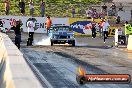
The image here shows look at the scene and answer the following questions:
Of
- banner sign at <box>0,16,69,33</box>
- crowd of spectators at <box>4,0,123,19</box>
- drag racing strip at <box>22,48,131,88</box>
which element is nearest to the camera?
drag racing strip at <box>22,48,131,88</box>

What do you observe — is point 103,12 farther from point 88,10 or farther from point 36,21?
point 36,21

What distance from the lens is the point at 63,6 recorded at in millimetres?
47594

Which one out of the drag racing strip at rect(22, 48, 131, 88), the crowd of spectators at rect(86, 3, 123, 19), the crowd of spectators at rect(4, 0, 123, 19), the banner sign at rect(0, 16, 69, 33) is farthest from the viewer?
the crowd of spectators at rect(86, 3, 123, 19)

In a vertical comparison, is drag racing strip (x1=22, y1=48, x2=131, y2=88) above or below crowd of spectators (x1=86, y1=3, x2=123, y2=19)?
below

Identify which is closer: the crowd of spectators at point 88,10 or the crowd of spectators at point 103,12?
the crowd of spectators at point 88,10

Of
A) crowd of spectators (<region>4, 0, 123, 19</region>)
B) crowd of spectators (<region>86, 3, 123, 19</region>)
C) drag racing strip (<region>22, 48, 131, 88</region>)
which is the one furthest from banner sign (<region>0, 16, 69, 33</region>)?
drag racing strip (<region>22, 48, 131, 88</region>)

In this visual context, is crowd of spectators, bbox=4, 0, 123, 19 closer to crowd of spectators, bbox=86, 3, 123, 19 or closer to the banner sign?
crowd of spectators, bbox=86, 3, 123, 19

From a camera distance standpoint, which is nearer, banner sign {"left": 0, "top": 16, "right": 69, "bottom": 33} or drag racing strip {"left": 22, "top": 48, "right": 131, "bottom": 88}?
drag racing strip {"left": 22, "top": 48, "right": 131, "bottom": 88}

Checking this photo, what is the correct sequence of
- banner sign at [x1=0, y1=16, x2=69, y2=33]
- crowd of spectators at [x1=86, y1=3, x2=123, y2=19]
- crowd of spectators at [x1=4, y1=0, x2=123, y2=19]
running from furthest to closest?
1. crowd of spectators at [x1=86, y1=3, x2=123, y2=19]
2. crowd of spectators at [x1=4, y1=0, x2=123, y2=19]
3. banner sign at [x1=0, y1=16, x2=69, y2=33]

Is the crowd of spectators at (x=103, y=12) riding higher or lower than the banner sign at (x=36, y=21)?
higher

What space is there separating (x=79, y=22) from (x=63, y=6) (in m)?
7.67

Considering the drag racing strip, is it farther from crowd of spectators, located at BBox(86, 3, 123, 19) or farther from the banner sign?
crowd of spectators, located at BBox(86, 3, 123, 19)

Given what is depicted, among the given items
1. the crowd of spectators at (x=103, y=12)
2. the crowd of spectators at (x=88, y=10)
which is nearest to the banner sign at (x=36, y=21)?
the crowd of spectators at (x=88, y=10)

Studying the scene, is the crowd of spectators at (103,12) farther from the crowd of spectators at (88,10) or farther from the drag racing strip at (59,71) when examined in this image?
the drag racing strip at (59,71)
